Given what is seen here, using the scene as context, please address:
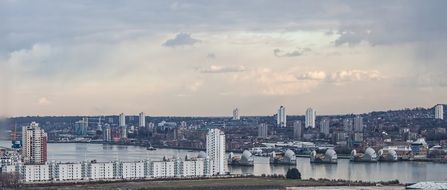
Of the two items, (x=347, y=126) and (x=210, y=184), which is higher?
(x=347, y=126)

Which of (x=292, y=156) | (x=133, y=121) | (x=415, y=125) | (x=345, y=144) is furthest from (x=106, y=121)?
(x=292, y=156)

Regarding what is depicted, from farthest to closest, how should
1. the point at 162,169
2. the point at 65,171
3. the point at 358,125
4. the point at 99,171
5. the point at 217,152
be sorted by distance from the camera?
the point at 358,125 < the point at 217,152 < the point at 162,169 < the point at 99,171 < the point at 65,171

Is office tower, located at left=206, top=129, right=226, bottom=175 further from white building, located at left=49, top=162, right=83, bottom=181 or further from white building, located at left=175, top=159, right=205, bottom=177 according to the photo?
white building, located at left=49, top=162, right=83, bottom=181

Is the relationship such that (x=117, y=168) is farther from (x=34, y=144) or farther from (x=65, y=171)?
(x=34, y=144)

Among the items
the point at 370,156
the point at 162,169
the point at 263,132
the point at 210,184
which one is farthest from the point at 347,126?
the point at 210,184

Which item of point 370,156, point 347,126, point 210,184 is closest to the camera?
point 210,184

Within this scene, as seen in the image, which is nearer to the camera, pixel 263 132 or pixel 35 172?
pixel 35 172

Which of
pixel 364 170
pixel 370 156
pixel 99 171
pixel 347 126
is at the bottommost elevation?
pixel 364 170
